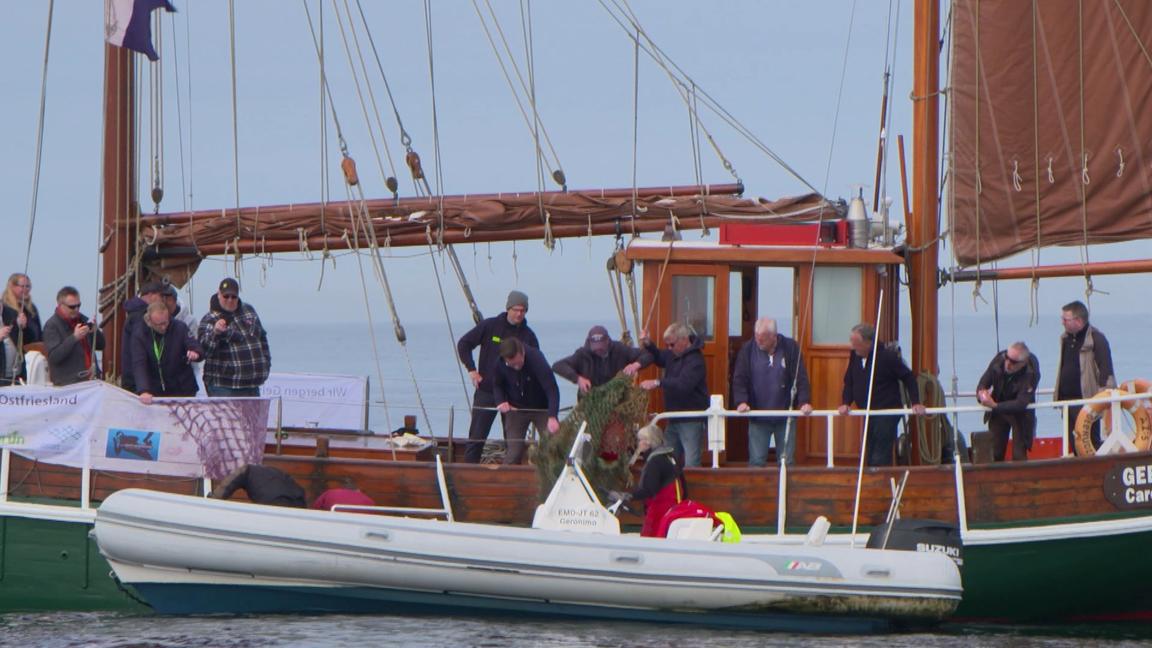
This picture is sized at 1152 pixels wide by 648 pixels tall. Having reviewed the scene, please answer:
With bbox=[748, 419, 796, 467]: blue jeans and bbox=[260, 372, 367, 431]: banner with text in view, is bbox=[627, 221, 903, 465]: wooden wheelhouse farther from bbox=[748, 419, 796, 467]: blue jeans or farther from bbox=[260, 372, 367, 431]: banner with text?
bbox=[260, 372, 367, 431]: banner with text

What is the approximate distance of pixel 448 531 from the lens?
42.7 feet

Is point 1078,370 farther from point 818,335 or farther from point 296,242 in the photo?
point 296,242

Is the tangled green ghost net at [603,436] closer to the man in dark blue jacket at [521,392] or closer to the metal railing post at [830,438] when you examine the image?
the man in dark blue jacket at [521,392]

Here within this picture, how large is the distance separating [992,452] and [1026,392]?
686 mm

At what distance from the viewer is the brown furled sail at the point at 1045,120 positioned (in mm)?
15656

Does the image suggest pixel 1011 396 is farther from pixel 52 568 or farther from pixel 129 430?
pixel 52 568

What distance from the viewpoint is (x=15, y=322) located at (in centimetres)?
1572

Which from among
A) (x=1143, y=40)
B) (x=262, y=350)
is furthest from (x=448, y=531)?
(x=1143, y=40)

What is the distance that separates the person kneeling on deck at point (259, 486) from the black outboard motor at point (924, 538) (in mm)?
4749

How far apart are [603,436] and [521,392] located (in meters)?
1.06

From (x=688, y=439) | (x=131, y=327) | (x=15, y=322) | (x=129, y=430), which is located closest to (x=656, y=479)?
(x=688, y=439)

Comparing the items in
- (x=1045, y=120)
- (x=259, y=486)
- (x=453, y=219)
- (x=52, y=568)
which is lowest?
(x=52, y=568)

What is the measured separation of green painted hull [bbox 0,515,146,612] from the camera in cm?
1412

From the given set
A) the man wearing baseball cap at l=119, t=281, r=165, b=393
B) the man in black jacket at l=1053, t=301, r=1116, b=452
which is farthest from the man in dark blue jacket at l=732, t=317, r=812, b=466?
the man wearing baseball cap at l=119, t=281, r=165, b=393
